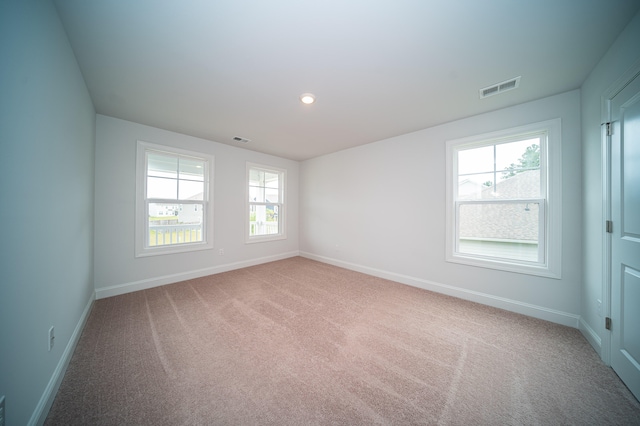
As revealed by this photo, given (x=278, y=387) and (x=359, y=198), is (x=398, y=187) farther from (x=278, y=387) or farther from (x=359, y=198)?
(x=278, y=387)

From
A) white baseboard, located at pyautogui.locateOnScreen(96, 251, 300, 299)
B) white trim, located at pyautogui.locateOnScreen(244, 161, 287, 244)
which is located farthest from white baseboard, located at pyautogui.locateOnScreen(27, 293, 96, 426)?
white trim, located at pyautogui.locateOnScreen(244, 161, 287, 244)

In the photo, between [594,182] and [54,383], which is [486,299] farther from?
[54,383]

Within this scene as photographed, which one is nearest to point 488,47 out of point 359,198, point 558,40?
point 558,40

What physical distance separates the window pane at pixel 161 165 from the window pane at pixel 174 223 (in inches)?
20.2

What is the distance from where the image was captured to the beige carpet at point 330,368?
1.33m

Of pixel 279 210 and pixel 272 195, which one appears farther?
pixel 279 210

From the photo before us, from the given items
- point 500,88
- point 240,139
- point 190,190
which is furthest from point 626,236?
point 190,190

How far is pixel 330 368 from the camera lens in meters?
1.70

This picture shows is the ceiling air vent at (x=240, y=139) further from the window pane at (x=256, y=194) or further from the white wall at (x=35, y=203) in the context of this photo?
the white wall at (x=35, y=203)

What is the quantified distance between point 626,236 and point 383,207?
103 inches

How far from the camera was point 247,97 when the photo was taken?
2.50 metres

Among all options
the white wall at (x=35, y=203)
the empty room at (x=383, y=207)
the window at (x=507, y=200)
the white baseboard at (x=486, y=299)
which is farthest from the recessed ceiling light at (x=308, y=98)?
the white baseboard at (x=486, y=299)

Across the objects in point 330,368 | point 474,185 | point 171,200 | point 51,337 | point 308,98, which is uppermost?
point 308,98

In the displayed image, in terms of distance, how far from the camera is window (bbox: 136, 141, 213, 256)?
335 cm
